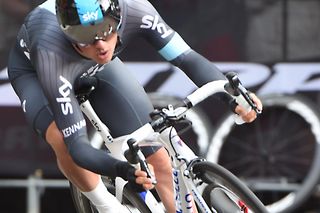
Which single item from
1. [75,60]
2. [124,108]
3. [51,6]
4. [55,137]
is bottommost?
[55,137]

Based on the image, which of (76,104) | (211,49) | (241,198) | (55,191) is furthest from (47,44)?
(55,191)

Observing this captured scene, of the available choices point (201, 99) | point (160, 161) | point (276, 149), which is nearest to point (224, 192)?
point (201, 99)

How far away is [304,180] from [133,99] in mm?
2683

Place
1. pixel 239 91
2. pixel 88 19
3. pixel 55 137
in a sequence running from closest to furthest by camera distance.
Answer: pixel 88 19 < pixel 239 91 < pixel 55 137

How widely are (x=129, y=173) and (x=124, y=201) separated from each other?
4.07 feet

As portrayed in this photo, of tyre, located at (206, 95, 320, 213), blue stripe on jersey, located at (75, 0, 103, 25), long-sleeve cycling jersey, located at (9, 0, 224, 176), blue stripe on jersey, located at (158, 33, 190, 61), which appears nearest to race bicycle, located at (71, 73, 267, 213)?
long-sleeve cycling jersey, located at (9, 0, 224, 176)

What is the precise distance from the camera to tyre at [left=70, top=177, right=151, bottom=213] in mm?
7652

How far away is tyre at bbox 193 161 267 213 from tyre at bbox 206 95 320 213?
285 centimetres

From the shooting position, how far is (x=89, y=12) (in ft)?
22.5

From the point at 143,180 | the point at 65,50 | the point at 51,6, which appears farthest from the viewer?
the point at 51,6

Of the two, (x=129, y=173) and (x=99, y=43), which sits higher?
(x=99, y=43)

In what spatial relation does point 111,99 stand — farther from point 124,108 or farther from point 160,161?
point 160,161

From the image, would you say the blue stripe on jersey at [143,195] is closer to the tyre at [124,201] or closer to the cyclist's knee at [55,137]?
the tyre at [124,201]

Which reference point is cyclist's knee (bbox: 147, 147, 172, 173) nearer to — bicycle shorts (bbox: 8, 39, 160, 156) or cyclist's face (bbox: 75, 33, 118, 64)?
bicycle shorts (bbox: 8, 39, 160, 156)
